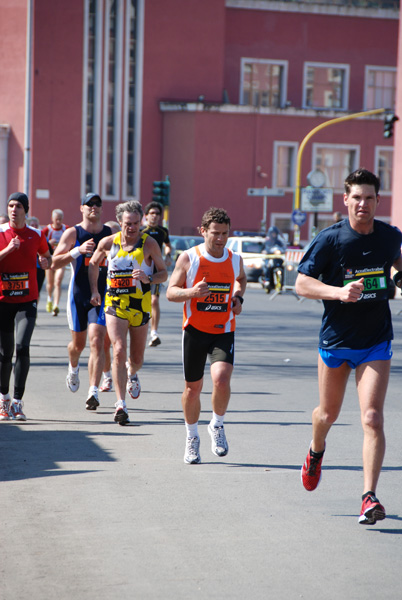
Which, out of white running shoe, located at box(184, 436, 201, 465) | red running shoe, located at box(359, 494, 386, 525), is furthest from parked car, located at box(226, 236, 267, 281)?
red running shoe, located at box(359, 494, 386, 525)

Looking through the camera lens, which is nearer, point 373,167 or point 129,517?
point 129,517

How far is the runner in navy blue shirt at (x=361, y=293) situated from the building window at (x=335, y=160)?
2218 inches

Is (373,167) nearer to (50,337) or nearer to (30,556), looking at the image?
(50,337)

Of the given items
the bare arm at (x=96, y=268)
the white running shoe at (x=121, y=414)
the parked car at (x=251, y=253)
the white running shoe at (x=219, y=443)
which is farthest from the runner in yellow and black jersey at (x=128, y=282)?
the parked car at (x=251, y=253)

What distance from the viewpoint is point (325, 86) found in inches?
2571

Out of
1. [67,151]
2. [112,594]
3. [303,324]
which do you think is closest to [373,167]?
[67,151]

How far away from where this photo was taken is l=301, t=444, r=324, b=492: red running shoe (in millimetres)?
6727

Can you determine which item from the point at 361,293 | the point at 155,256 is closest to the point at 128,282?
the point at 155,256

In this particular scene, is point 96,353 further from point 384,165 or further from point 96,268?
point 384,165

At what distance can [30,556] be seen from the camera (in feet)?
18.1

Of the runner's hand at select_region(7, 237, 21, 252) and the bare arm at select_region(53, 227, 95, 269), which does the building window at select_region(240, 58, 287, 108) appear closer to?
the bare arm at select_region(53, 227, 95, 269)

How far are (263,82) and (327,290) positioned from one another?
58.9m

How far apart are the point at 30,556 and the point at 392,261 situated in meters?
2.65

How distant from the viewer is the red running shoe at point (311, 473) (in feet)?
22.1
